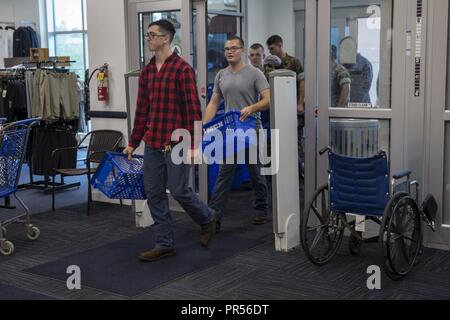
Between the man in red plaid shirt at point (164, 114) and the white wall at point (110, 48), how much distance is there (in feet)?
5.61

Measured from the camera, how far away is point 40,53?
6.68m

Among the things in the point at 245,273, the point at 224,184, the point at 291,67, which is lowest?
the point at 245,273

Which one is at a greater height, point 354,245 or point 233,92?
point 233,92

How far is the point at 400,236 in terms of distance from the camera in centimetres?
360

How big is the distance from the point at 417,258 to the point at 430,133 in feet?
2.82

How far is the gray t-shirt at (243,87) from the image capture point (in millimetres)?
4703

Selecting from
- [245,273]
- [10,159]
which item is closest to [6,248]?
[10,159]

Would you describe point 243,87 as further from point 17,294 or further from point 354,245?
point 17,294

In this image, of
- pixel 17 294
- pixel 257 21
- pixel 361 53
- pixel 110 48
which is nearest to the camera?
pixel 17 294

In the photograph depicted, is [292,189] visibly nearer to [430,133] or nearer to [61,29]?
[430,133]

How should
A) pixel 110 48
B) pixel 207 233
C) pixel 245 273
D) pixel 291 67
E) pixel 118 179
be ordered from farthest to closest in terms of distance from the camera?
pixel 291 67 → pixel 110 48 → pixel 207 233 → pixel 118 179 → pixel 245 273

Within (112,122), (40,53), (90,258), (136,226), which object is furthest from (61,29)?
(90,258)

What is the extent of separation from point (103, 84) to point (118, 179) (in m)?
1.78
